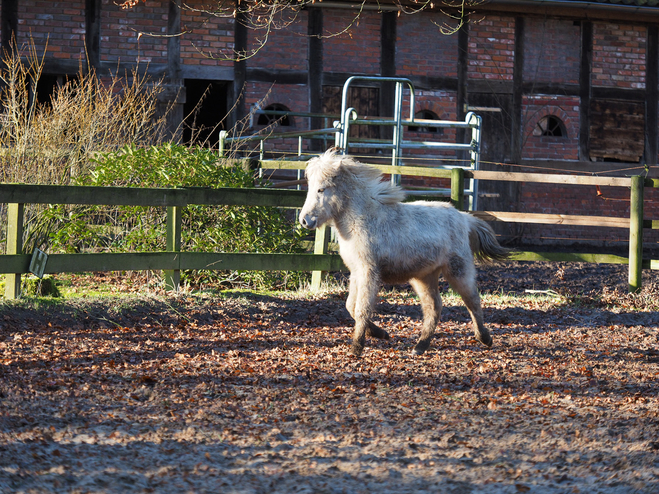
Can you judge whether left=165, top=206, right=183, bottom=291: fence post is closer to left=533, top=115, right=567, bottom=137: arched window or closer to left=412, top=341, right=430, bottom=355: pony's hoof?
left=412, top=341, right=430, bottom=355: pony's hoof

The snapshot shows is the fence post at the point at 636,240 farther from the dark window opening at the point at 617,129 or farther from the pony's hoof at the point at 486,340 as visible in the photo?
the dark window opening at the point at 617,129

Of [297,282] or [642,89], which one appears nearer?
[297,282]

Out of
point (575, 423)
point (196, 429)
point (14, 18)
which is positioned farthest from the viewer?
point (14, 18)

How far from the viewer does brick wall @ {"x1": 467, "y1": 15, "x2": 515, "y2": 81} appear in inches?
597

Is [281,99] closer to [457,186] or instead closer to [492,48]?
[492,48]

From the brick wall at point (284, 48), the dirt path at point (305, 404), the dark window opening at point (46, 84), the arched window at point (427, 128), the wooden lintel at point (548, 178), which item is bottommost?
the dirt path at point (305, 404)

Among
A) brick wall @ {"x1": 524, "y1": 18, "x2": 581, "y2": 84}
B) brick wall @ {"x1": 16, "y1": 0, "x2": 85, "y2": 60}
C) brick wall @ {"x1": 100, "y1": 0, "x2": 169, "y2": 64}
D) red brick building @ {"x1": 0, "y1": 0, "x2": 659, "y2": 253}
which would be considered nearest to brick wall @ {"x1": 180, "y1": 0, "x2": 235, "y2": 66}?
red brick building @ {"x1": 0, "y1": 0, "x2": 659, "y2": 253}

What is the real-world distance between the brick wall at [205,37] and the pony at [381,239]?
8878 millimetres

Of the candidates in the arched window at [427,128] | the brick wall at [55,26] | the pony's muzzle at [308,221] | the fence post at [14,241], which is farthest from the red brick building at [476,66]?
the pony's muzzle at [308,221]

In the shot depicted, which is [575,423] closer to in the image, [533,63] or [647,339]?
[647,339]

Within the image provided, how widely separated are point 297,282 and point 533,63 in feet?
29.9

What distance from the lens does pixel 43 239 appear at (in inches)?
323

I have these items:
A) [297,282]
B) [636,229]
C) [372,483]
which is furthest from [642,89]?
[372,483]

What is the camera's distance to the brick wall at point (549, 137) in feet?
50.4
